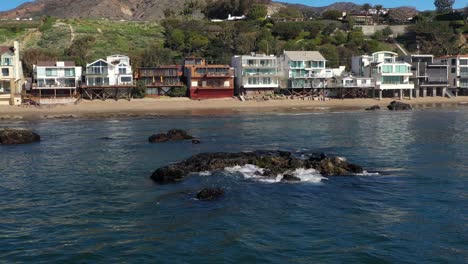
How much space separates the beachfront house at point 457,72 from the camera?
338 feet

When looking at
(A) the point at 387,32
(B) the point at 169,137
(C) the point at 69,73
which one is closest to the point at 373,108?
(B) the point at 169,137

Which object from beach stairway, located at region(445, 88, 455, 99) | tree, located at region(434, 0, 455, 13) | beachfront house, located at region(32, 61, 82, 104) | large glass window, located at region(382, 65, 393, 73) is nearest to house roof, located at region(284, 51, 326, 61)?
large glass window, located at region(382, 65, 393, 73)

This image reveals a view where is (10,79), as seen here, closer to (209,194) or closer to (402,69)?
(402,69)

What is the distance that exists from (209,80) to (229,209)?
69997 millimetres

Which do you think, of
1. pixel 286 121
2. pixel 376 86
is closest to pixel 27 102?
pixel 286 121

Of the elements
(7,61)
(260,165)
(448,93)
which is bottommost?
(260,165)

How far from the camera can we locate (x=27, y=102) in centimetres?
8206

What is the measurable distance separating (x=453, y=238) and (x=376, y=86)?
81.6 meters

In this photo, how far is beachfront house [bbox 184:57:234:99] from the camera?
297 feet

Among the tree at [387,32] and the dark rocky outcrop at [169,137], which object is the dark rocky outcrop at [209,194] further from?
the tree at [387,32]

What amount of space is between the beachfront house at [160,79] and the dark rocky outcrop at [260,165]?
5918 cm

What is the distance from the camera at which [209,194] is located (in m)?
24.4

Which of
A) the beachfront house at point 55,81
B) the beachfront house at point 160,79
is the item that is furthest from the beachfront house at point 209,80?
the beachfront house at point 55,81

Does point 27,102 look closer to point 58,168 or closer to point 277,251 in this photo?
point 58,168
